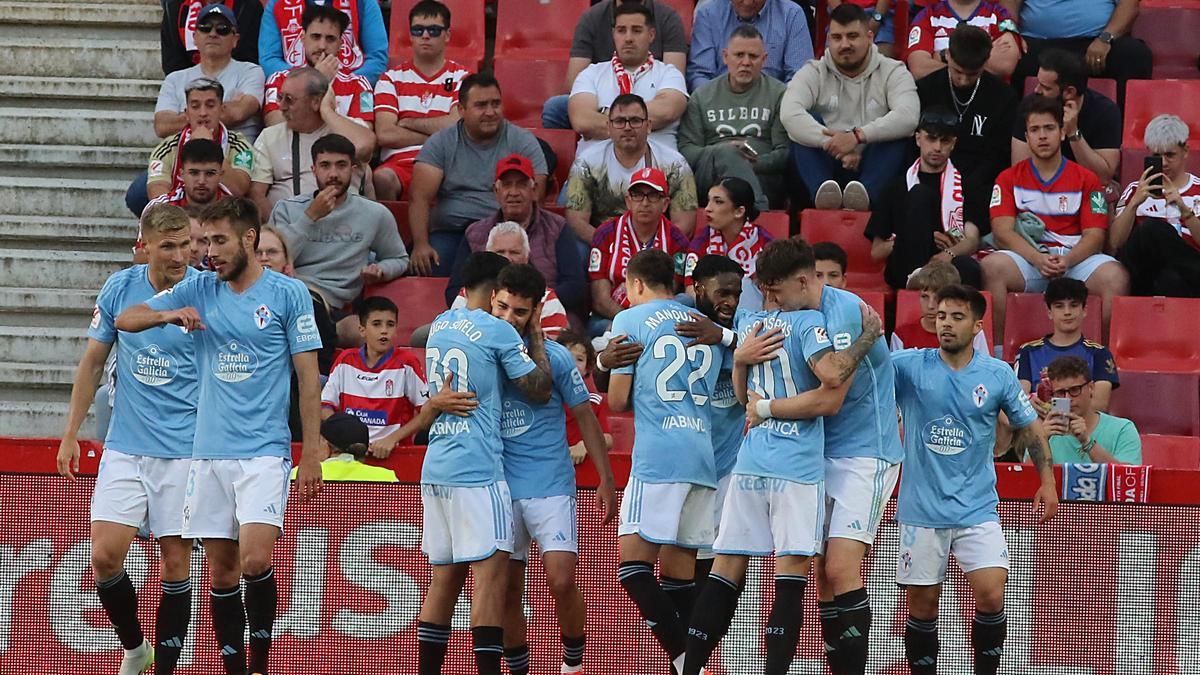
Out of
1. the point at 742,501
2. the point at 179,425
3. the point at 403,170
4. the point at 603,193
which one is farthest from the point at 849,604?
the point at 403,170

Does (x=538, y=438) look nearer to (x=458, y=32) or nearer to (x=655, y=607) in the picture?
(x=655, y=607)

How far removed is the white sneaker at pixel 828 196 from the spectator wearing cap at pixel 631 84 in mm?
1171

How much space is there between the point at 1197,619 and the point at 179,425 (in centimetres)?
518

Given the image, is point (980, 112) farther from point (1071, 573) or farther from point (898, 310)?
point (1071, 573)

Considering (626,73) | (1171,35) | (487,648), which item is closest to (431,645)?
(487,648)

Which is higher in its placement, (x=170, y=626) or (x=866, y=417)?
(x=866, y=417)

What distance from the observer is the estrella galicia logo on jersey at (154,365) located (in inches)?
372

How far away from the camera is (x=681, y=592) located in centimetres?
965

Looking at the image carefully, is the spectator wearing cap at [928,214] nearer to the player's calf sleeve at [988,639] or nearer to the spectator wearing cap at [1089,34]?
the spectator wearing cap at [1089,34]

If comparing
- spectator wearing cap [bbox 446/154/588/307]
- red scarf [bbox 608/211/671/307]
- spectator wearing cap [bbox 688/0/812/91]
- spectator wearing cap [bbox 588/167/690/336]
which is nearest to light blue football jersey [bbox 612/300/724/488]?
spectator wearing cap [bbox 588/167/690/336]

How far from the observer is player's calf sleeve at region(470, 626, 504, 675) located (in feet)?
29.6

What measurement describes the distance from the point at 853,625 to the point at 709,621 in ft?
2.19

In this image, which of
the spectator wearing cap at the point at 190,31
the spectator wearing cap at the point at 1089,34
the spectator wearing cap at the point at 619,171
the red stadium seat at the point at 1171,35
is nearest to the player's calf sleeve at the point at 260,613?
the spectator wearing cap at the point at 619,171

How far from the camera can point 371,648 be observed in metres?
10.0
